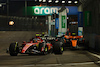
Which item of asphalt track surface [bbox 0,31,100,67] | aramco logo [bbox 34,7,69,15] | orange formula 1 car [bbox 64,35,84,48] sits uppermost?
aramco logo [bbox 34,7,69,15]

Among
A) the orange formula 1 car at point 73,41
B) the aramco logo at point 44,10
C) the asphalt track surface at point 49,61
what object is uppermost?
the aramco logo at point 44,10

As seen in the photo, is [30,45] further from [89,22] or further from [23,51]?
[89,22]

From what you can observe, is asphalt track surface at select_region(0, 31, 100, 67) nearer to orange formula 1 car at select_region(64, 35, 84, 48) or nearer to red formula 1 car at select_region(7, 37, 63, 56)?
red formula 1 car at select_region(7, 37, 63, 56)

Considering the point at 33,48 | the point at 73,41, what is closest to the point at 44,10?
the point at 73,41

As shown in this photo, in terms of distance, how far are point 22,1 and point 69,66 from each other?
54551 mm

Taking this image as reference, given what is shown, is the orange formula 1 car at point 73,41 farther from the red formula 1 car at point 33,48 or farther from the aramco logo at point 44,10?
the aramco logo at point 44,10

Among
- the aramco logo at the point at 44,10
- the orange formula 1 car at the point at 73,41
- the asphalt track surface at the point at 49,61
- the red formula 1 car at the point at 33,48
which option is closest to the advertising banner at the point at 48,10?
the aramco logo at the point at 44,10

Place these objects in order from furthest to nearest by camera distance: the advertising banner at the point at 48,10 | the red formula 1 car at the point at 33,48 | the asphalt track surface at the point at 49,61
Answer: the advertising banner at the point at 48,10 → the red formula 1 car at the point at 33,48 → the asphalt track surface at the point at 49,61

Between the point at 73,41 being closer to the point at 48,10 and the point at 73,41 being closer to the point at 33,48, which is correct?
the point at 33,48

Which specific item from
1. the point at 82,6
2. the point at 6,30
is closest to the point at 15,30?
the point at 6,30

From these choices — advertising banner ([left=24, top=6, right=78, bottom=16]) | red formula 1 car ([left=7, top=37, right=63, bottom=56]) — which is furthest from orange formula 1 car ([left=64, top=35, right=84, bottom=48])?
advertising banner ([left=24, top=6, right=78, bottom=16])

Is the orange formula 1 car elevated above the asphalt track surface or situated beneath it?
elevated above

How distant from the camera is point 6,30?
54062mm

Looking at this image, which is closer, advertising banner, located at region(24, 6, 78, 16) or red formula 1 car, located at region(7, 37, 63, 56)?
red formula 1 car, located at region(7, 37, 63, 56)
